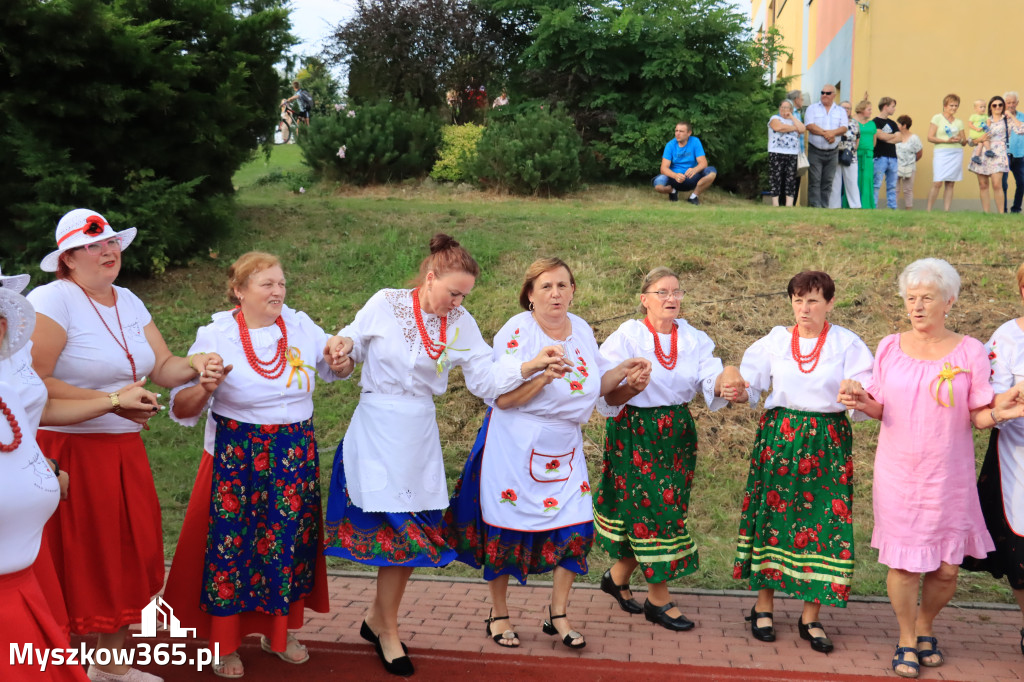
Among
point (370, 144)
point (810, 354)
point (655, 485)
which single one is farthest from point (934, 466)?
point (370, 144)

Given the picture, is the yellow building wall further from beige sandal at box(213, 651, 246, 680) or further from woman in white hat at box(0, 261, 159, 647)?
woman in white hat at box(0, 261, 159, 647)

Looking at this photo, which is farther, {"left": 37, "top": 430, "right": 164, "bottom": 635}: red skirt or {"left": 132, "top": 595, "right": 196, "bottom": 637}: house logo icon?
{"left": 132, "top": 595, "right": 196, "bottom": 637}: house logo icon

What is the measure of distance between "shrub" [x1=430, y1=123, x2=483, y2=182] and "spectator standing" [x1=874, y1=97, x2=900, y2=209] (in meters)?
6.11

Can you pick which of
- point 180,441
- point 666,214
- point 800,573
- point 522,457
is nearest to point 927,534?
point 800,573

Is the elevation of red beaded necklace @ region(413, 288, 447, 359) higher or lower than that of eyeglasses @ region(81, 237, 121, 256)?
lower

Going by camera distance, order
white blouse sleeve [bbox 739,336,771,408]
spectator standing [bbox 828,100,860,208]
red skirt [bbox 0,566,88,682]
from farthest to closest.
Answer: spectator standing [bbox 828,100,860,208] → white blouse sleeve [bbox 739,336,771,408] → red skirt [bbox 0,566,88,682]

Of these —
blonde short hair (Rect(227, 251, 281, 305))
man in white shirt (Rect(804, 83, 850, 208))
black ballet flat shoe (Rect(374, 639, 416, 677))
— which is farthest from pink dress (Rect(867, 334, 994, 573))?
man in white shirt (Rect(804, 83, 850, 208))

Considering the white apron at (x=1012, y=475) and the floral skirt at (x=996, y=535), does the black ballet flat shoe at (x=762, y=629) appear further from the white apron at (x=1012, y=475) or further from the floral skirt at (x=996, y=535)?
the white apron at (x=1012, y=475)

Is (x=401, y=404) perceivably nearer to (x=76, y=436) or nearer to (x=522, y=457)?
(x=522, y=457)

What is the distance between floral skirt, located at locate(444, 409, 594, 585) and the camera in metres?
4.94

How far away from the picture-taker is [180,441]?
8.05 m

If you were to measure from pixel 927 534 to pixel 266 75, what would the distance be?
8.93 meters

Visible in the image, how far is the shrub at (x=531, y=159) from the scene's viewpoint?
14430 millimetres

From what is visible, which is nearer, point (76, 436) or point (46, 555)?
point (46, 555)
